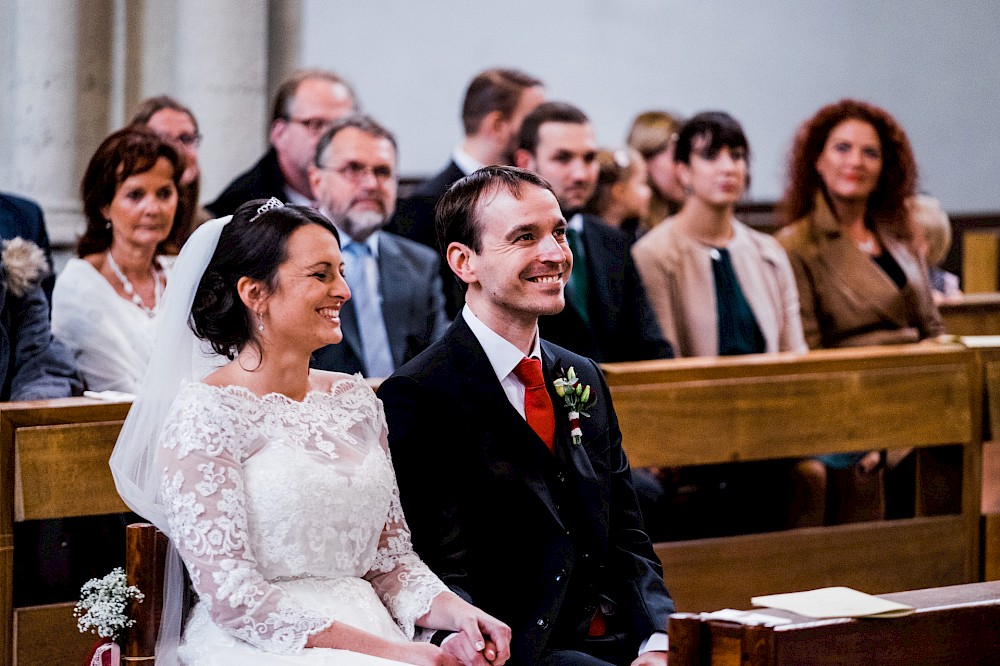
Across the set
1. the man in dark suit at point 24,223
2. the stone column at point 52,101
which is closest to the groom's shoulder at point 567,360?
the man in dark suit at point 24,223

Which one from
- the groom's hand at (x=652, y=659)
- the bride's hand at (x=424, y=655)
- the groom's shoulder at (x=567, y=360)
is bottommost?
the groom's hand at (x=652, y=659)

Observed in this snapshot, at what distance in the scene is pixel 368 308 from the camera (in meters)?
4.54

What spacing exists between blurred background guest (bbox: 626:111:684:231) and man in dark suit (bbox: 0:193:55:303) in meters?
2.91

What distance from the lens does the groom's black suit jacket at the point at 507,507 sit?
9.41 feet

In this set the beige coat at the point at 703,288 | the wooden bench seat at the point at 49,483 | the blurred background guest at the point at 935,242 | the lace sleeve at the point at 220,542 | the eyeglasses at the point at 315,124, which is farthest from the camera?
the blurred background guest at the point at 935,242

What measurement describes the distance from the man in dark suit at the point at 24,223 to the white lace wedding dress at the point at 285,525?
5.66 feet

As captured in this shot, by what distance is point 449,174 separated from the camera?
5379 millimetres

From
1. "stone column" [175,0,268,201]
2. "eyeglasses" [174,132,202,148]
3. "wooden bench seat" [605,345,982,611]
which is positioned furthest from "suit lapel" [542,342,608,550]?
"stone column" [175,0,268,201]

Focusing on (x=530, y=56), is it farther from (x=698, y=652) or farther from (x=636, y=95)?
(x=698, y=652)

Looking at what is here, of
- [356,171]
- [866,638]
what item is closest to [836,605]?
[866,638]

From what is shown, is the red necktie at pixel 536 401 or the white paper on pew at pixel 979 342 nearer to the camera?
the red necktie at pixel 536 401

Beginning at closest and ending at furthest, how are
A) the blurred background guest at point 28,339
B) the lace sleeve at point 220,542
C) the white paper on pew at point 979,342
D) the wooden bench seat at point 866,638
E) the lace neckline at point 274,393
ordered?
the wooden bench seat at point 866,638
the lace sleeve at point 220,542
the lace neckline at point 274,393
the blurred background guest at point 28,339
the white paper on pew at point 979,342

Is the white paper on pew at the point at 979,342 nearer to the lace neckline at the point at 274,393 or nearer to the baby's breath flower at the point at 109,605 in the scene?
the lace neckline at the point at 274,393

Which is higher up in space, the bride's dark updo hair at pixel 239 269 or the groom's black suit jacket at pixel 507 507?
the bride's dark updo hair at pixel 239 269
